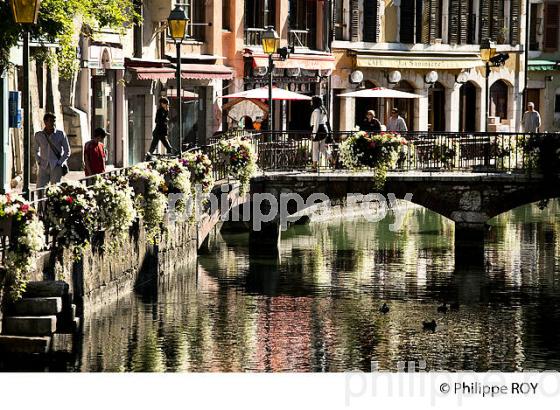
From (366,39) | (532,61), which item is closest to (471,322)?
(366,39)

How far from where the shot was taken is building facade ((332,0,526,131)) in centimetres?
6156

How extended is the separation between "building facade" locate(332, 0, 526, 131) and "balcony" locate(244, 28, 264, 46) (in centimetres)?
545

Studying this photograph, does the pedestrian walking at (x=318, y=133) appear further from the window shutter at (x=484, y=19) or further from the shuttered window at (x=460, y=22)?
the window shutter at (x=484, y=19)

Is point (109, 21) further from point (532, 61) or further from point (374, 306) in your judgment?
point (532, 61)

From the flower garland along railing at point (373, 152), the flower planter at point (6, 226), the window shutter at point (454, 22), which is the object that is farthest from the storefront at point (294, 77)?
the flower planter at point (6, 226)

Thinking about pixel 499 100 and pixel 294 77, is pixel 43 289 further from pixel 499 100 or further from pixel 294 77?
pixel 499 100

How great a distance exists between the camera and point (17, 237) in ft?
82.3

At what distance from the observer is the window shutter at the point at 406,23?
64250mm

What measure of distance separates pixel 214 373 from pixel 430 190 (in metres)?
15.8

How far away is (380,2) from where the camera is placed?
2486 inches

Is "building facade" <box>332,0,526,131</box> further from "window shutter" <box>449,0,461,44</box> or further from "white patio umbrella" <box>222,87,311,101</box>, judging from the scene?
"white patio umbrella" <box>222,87,311,101</box>

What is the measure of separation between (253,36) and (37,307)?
3008 centimetres

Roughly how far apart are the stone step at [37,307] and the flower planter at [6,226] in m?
1.14

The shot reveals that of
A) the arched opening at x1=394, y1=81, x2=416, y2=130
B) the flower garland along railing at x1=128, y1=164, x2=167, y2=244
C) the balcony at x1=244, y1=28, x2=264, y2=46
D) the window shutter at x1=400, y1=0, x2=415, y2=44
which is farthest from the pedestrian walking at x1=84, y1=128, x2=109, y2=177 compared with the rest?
the window shutter at x1=400, y1=0, x2=415, y2=44
